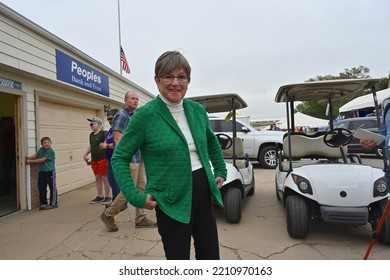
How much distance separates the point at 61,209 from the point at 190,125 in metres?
4.41

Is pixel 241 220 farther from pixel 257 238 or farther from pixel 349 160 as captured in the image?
pixel 349 160

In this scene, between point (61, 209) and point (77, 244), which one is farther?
point (61, 209)

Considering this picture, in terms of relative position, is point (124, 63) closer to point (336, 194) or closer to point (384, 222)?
point (336, 194)

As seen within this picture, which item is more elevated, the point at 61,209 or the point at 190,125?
the point at 190,125

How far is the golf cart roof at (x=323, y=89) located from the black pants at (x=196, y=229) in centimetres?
289

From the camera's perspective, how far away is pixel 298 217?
3199mm

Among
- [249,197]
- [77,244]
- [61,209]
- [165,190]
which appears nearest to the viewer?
[165,190]

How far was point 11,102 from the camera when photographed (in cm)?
766

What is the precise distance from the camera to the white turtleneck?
5.16 ft

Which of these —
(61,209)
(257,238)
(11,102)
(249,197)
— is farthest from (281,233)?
(11,102)

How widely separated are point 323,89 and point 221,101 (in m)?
1.79

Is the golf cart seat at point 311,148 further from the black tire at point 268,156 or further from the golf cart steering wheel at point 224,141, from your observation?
the black tire at point 268,156

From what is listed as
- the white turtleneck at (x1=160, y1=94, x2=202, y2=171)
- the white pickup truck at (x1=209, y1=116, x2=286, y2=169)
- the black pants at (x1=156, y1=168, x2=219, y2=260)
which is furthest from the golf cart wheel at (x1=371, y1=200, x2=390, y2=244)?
the white pickup truck at (x1=209, y1=116, x2=286, y2=169)

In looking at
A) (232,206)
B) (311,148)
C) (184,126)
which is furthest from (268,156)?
(184,126)
